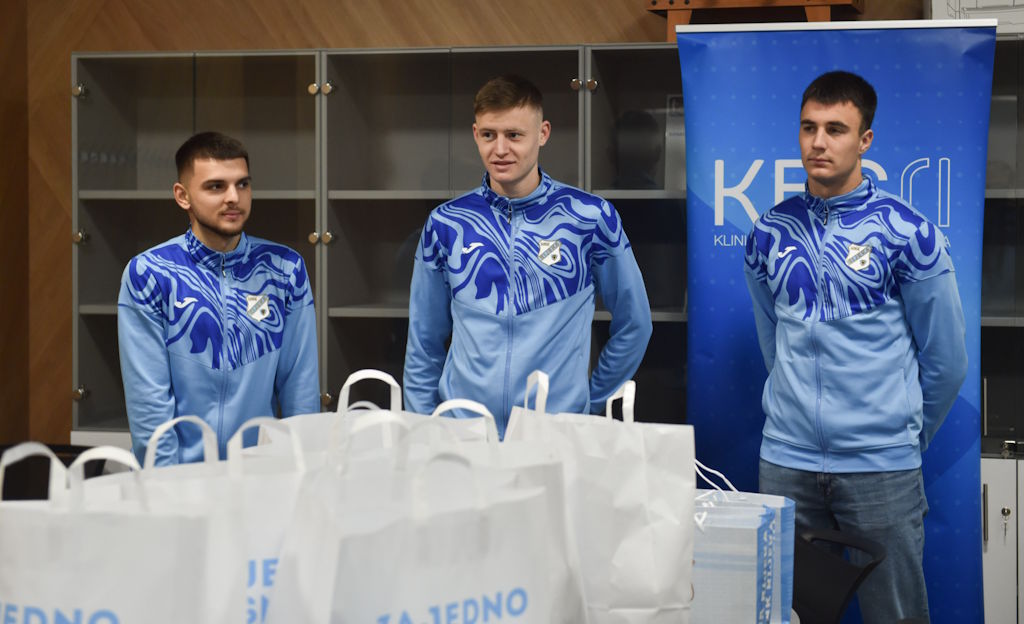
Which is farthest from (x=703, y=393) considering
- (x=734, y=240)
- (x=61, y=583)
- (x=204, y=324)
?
(x=61, y=583)

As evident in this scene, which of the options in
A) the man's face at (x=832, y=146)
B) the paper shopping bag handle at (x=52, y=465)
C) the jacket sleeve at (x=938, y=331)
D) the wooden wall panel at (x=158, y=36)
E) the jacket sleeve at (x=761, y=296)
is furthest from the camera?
the wooden wall panel at (x=158, y=36)

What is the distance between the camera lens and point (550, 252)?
9.26ft

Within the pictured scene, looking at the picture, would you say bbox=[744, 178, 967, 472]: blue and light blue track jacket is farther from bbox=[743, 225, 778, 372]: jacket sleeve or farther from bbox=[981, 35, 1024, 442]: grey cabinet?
bbox=[981, 35, 1024, 442]: grey cabinet

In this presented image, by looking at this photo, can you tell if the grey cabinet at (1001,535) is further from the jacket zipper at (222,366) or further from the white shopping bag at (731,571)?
the jacket zipper at (222,366)

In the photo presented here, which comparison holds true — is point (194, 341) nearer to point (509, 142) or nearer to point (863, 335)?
point (509, 142)

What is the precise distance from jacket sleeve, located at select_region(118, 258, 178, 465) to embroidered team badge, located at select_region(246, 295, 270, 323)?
0.20 m

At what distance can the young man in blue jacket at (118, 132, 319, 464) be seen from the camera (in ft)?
8.28

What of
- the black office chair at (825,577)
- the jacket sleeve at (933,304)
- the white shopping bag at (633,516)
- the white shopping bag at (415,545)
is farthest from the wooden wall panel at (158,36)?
the white shopping bag at (415,545)

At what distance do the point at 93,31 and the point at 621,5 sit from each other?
223cm

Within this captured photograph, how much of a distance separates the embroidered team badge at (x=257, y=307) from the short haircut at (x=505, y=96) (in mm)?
715

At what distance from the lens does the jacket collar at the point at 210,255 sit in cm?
261

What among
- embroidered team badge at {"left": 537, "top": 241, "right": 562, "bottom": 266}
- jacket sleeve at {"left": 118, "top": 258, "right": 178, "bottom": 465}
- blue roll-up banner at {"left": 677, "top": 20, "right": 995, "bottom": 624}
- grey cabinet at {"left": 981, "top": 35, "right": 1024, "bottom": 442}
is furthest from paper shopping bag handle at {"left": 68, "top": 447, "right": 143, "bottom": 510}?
grey cabinet at {"left": 981, "top": 35, "right": 1024, "bottom": 442}

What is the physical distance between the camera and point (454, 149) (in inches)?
154

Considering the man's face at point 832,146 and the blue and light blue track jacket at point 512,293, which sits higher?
the man's face at point 832,146
